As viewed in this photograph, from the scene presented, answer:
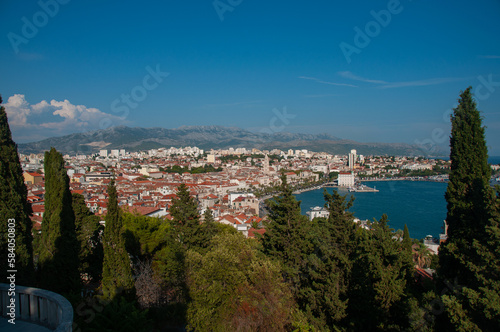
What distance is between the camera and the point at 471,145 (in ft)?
11.2

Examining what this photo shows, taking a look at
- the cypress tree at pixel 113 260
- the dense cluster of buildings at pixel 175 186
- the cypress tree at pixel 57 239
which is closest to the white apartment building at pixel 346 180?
the dense cluster of buildings at pixel 175 186

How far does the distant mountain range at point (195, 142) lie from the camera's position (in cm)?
8056

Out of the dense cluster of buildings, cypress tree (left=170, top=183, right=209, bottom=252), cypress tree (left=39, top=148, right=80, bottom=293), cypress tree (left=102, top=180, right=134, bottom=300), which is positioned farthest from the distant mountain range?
cypress tree (left=102, top=180, right=134, bottom=300)

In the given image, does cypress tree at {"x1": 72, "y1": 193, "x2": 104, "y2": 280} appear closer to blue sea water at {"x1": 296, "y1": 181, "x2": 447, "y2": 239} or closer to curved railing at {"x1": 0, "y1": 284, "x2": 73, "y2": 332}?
curved railing at {"x1": 0, "y1": 284, "x2": 73, "y2": 332}

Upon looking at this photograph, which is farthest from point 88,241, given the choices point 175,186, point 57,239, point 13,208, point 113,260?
point 175,186

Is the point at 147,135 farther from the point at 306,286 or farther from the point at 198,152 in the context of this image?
the point at 306,286

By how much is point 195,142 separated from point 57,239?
131 m

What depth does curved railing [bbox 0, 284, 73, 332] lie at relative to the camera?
4.73 feet

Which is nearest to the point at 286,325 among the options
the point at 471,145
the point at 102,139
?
the point at 471,145

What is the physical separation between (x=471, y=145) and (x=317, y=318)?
283 cm

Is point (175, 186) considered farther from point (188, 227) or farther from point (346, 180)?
point (346, 180)

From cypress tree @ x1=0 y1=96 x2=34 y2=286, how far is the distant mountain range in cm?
7482

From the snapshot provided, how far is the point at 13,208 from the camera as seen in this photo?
134 inches

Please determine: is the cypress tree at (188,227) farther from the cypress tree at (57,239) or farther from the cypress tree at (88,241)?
the cypress tree at (57,239)
